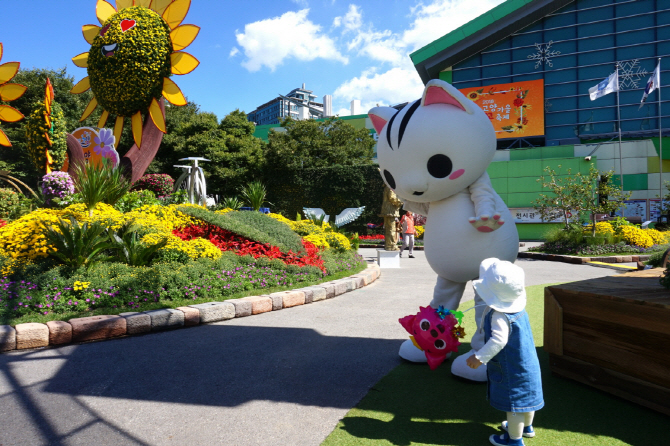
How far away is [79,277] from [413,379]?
434cm

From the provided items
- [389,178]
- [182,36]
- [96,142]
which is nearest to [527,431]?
[389,178]

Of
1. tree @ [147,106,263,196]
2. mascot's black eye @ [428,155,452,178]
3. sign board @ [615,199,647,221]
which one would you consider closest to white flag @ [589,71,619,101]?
sign board @ [615,199,647,221]

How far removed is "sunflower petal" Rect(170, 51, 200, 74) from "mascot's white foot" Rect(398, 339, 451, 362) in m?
11.0

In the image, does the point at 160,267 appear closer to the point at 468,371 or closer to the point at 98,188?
the point at 98,188

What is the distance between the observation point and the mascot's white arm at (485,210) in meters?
3.14

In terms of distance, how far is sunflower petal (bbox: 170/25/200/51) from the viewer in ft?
39.0

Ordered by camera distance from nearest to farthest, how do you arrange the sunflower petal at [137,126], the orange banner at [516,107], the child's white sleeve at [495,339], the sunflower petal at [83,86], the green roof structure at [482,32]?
the child's white sleeve at [495,339], the sunflower petal at [137,126], the sunflower petal at [83,86], the green roof structure at [482,32], the orange banner at [516,107]

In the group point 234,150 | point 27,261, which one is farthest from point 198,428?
point 234,150

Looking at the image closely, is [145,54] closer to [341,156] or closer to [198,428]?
[198,428]

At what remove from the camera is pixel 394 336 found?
4566 mm

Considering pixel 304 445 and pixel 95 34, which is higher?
pixel 95 34

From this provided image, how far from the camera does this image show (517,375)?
229 cm

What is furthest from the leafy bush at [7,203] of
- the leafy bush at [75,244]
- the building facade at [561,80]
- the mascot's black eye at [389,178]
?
the building facade at [561,80]

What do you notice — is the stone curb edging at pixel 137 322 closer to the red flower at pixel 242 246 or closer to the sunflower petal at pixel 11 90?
the red flower at pixel 242 246
